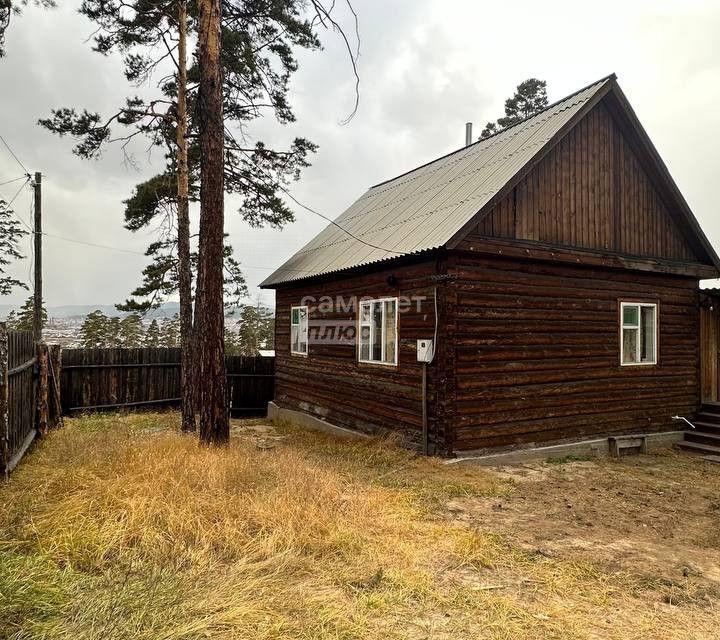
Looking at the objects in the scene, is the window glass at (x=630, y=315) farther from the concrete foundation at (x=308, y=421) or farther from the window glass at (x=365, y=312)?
the concrete foundation at (x=308, y=421)

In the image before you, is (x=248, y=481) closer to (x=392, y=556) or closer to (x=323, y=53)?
(x=392, y=556)

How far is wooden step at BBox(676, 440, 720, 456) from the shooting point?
10919 mm

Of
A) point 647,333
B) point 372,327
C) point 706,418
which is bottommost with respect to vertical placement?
point 706,418

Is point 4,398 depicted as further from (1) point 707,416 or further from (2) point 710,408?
(2) point 710,408

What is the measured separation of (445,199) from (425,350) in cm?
377

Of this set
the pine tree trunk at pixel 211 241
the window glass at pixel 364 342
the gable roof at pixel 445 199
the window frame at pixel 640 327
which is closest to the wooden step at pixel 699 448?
the window frame at pixel 640 327

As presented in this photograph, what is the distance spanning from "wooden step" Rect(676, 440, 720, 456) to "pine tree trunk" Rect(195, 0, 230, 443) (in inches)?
404

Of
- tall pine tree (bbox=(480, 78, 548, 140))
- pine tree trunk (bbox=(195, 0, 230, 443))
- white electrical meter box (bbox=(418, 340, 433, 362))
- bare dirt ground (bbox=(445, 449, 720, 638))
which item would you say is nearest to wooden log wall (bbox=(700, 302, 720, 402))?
bare dirt ground (bbox=(445, 449, 720, 638))

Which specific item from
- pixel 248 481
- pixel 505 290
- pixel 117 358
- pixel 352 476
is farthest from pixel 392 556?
pixel 117 358

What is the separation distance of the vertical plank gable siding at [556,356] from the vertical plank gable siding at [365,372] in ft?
2.37

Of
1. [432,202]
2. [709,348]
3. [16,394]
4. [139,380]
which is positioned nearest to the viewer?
[16,394]

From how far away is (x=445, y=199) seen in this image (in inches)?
431

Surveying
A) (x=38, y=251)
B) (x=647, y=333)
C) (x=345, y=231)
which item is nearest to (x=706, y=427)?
(x=647, y=333)

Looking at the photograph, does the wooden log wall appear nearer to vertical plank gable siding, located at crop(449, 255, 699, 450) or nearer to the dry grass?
vertical plank gable siding, located at crop(449, 255, 699, 450)
